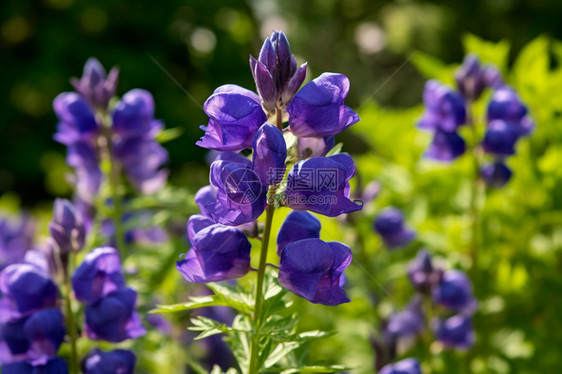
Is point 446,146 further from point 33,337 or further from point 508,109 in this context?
point 33,337

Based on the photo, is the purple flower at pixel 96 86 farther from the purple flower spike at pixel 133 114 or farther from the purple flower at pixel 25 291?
the purple flower at pixel 25 291

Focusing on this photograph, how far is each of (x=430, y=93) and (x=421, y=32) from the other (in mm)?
4849

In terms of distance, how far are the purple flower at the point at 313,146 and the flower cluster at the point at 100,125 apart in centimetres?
89

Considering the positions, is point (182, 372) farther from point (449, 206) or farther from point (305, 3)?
point (305, 3)

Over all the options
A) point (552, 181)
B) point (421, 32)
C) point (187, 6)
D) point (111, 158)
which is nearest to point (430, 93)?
point (552, 181)

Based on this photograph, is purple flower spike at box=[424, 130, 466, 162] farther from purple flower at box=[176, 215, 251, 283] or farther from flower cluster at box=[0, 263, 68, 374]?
flower cluster at box=[0, 263, 68, 374]

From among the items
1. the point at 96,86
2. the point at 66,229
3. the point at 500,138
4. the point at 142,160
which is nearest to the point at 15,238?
the point at 142,160

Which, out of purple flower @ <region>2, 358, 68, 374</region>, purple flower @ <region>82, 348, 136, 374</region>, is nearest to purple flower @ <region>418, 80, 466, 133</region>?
purple flower @ <region>82, 348, 136, 374</region>

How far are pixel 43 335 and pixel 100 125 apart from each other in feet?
2.73

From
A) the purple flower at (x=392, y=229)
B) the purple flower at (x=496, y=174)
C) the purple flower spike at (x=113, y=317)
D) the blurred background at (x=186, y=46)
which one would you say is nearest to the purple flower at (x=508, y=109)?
the purple flower at (x=496, y=174)

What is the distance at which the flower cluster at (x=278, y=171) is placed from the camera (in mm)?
994

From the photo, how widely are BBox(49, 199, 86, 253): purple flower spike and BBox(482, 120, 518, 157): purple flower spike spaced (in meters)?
1.31

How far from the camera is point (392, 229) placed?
6.81 feet

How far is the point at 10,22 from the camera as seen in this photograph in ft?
24.2
